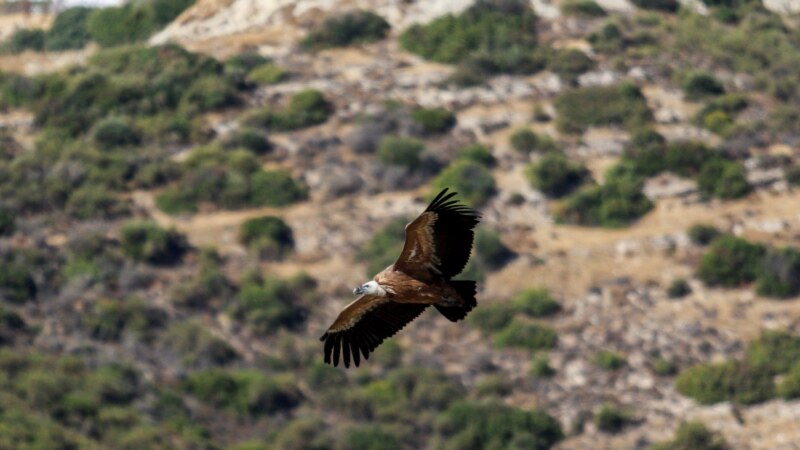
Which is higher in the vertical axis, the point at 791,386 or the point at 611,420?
the point at 791,386

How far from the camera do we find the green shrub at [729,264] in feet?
144

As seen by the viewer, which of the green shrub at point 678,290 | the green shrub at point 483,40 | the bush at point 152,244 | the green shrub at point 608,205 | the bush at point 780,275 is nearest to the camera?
the green shrub at point 678,290

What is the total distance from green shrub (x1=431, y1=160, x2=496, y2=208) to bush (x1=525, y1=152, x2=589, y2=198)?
4.54 ft

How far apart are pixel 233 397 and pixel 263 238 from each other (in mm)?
6234

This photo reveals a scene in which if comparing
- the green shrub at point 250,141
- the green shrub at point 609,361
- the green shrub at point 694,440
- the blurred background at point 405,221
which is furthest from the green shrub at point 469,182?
the green shrub at point 694,440

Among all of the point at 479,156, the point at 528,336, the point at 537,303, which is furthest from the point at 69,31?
the point at 528,336

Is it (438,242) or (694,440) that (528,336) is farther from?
(438,242)

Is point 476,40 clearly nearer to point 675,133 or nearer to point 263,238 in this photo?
point 675,133

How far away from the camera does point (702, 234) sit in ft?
148

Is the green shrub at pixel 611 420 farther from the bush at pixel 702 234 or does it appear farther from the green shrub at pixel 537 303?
the bush at pixel 702 234

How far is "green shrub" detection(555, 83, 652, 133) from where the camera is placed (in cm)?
5144

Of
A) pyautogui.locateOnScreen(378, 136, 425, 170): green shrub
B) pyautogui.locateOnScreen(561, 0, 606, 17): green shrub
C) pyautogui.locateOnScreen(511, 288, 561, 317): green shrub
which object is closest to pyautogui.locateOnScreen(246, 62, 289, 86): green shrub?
pyautogui.locateOnScreen(378, 136, 425, 170): green shrub

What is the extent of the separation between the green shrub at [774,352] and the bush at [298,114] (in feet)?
59.7

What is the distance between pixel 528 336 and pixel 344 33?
60.6 feet
